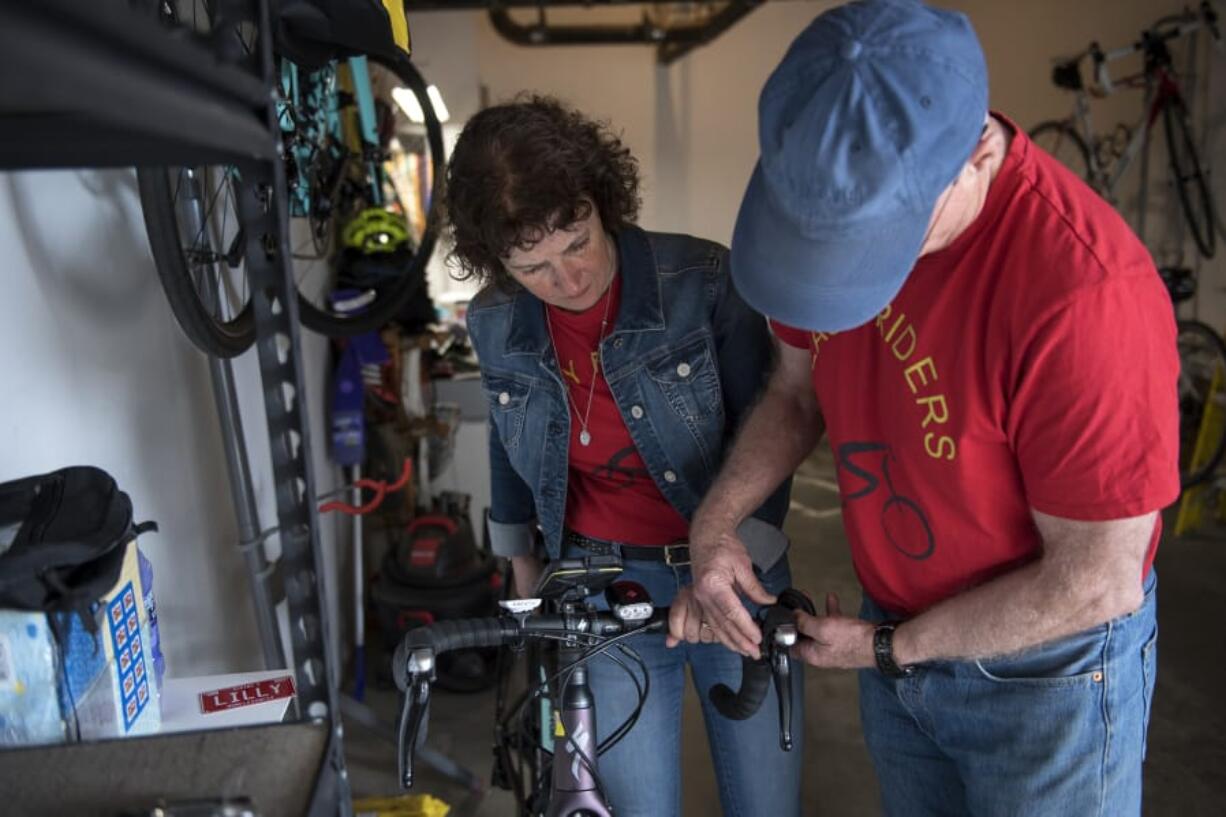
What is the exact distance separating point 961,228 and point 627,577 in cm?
78

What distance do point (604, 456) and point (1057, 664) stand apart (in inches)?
27.9

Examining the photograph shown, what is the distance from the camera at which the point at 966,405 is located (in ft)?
3.07

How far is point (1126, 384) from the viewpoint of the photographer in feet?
2.72

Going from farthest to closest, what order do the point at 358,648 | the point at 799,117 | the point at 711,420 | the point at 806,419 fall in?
1. the point at 358,648
2. the point at 711,420
3. the point at 806,419
4. the point at 799,117

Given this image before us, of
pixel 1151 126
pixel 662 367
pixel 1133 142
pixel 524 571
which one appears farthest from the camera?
pixel 1133 142

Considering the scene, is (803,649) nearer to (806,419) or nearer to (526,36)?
(806,419)

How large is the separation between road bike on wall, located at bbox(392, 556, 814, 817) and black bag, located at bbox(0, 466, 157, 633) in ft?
1.02

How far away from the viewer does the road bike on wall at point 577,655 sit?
104 cm

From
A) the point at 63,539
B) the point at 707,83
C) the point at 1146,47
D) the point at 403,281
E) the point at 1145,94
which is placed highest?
the point at 707,83

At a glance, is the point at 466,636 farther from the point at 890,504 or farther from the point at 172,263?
the point at 172,263

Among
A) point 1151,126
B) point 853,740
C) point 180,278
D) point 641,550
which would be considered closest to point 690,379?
point 641,550

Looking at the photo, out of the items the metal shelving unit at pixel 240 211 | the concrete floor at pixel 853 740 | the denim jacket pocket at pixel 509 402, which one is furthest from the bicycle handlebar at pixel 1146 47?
the metal shelving unit at pixel 240 211

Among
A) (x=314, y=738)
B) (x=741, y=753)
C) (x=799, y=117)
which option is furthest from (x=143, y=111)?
(x=741, y=753)

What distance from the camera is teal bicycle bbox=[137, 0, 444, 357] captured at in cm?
125
